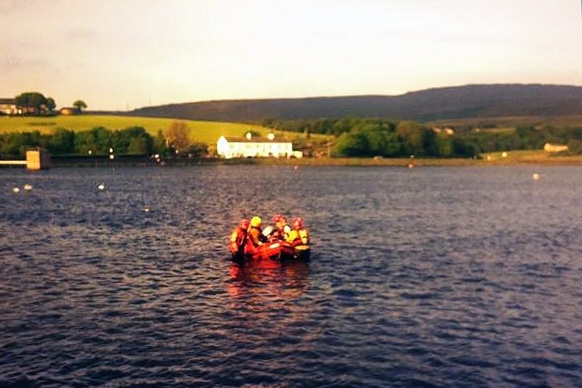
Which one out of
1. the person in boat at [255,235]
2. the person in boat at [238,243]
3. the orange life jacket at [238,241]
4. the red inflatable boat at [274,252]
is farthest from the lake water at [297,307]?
the person in boat at [255,235]

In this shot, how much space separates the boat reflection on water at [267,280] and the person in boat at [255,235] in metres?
1.19

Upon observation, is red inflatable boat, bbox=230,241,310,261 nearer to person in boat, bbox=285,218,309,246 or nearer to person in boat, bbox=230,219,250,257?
person in boat, bbox=230,219,250,257

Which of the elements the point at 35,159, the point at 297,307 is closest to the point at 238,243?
the point at 297,307

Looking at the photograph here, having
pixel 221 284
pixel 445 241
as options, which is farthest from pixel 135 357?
pixel 445 241

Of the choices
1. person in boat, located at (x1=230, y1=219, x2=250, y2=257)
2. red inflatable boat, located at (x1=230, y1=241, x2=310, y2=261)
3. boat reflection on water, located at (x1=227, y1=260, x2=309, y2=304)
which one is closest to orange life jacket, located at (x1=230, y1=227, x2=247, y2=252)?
person in boat, located at (x1=230, y1=219, x2=250, y2=257)

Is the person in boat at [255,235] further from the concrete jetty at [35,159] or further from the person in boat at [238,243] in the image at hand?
the concrete jetty at [35,159]

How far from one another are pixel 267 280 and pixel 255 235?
232 inches

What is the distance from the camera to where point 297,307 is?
31.3m

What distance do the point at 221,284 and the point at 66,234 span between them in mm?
25654

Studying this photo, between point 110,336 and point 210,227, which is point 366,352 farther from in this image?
point 210,227

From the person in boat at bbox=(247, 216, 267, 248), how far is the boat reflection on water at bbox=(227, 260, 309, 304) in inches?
46.9

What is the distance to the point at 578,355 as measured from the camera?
81.0 feet

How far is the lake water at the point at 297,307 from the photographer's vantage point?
23.1m

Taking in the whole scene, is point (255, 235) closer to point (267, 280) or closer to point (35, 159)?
point (267, 280)
